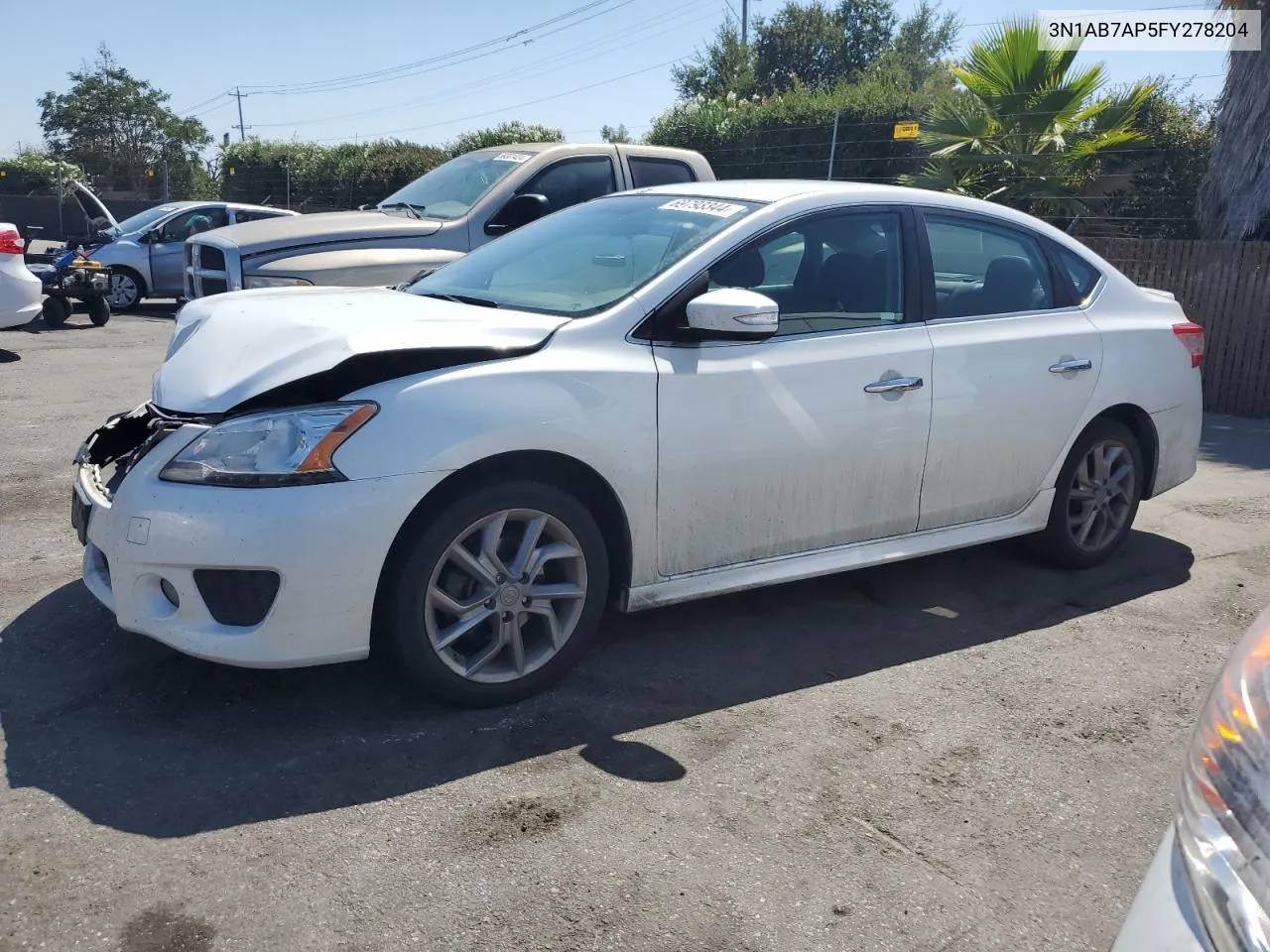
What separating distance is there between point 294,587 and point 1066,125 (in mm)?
11828

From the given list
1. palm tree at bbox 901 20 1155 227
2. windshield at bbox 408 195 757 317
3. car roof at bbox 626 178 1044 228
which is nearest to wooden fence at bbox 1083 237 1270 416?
palm tree at bbox 901 20 1155 227

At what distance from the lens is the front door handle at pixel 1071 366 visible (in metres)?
4.98

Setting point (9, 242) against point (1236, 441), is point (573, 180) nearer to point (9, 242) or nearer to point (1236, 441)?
point (1236, 441)

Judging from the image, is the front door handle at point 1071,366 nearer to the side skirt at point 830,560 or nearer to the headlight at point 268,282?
the side skirt at point 830,560

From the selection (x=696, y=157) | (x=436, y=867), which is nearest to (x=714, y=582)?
(x=436, y=867)

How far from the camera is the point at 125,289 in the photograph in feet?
54.4

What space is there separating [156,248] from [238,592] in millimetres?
14974

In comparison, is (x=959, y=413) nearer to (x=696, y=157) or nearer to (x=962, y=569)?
(x=962, y=569)

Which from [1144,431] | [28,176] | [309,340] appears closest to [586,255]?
[309,340]

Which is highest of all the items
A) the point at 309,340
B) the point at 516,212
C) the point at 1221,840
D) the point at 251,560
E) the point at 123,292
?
the point at 516,212

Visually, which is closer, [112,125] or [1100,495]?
[1100,495]

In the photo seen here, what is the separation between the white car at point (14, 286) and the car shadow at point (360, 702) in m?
7.93

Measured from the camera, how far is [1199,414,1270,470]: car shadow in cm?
830

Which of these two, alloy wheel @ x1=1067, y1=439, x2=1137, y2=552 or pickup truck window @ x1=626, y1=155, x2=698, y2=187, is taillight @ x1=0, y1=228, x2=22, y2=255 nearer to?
pickup truck window @ x1=626, y1=155, x2=698, y2=187
